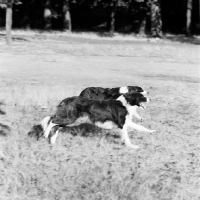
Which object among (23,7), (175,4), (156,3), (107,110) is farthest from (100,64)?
(23,7)

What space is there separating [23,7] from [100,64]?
31.4m

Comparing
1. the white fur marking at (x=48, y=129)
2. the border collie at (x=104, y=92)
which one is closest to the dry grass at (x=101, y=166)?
the white fur marking at (x=48, y=129)

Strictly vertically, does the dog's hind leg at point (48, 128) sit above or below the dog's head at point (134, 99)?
below

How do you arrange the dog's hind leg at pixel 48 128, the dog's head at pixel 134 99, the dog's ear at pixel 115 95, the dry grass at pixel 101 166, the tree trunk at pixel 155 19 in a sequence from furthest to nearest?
1. the tree trunk at pixel 155 19
2. the dog's ear at pixel 115 95
3. the dog's hind leg at pixel 48 128
4. the dog's head at pixel 134 99
5. the dry grass at pixel 101 166

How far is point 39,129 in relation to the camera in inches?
431

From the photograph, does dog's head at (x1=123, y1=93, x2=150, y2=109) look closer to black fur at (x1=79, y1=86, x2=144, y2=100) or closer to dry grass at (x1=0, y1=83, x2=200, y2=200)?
dry grass at (x1=0, y1=83, x2=200, y2=200)

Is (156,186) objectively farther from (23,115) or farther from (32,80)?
(32,80)

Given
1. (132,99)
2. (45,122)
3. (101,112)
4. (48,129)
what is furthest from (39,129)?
(132,99)

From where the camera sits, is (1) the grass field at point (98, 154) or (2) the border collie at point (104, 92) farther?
(2) the border collie at point (104, 92)

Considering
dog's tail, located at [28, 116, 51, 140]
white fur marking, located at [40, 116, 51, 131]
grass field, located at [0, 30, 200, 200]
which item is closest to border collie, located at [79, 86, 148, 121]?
grass field, located at [0, 30, 200, 200]

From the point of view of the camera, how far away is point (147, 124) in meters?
11.8

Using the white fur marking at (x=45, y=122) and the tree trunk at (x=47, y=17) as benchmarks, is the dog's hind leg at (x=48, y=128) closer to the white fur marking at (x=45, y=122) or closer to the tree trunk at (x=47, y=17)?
the white fur marking at (x=45, y=122)

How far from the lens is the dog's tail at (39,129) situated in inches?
413

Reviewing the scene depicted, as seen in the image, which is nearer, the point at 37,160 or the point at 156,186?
the point at 156,186
